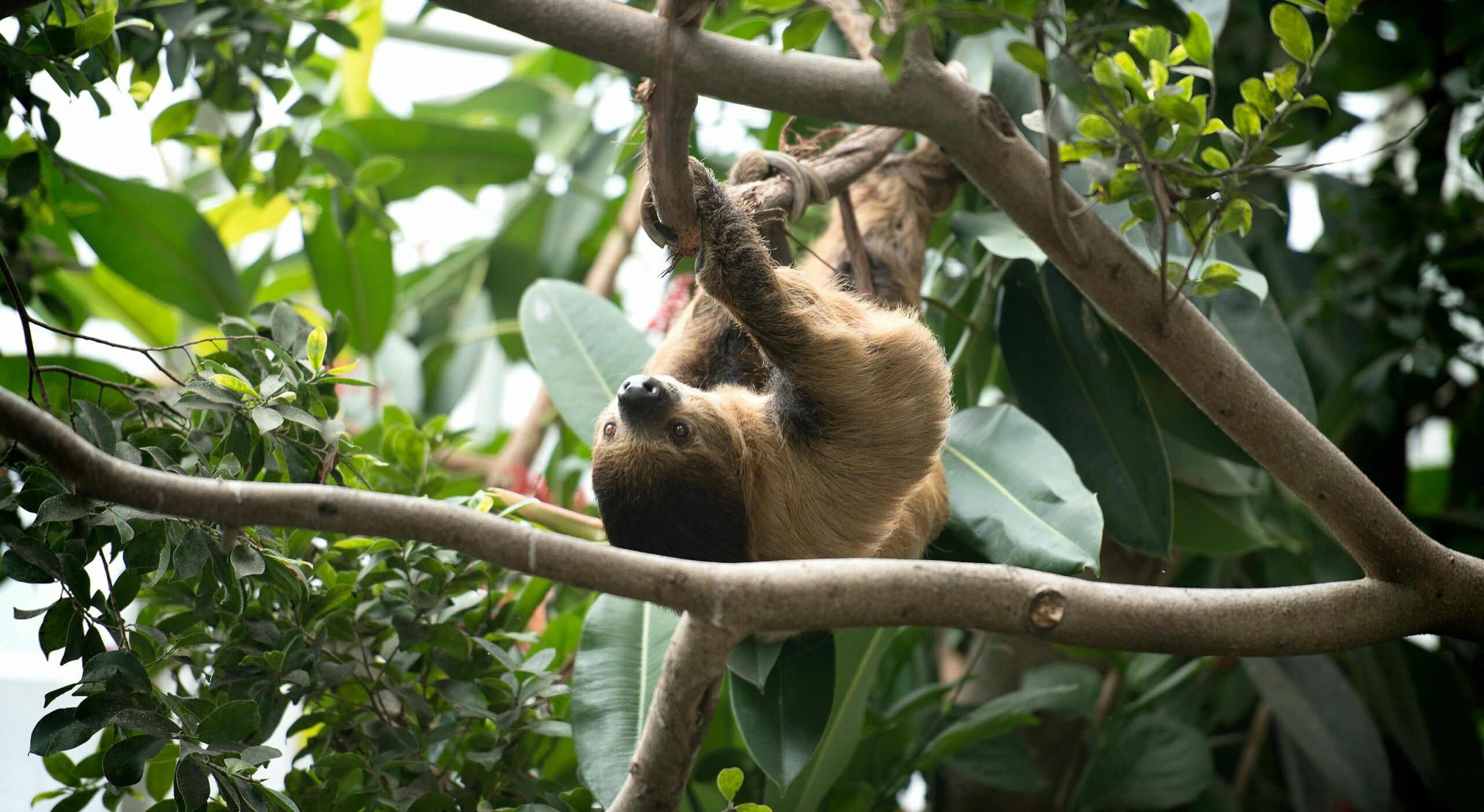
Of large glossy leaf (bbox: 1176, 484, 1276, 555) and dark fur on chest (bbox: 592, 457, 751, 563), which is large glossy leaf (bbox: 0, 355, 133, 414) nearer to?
dark fur on chest (bbox: 592, 457, 751, 563)

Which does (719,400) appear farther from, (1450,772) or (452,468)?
(1450,772)

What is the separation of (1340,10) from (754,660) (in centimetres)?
114

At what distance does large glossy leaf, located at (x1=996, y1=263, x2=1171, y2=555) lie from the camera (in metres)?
1.72

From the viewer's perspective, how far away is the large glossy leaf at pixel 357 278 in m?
2.69

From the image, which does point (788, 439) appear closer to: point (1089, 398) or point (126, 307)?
point (1089, 398)

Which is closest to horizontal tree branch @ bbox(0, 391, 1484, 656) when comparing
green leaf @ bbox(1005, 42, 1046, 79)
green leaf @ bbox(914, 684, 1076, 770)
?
green leaf @ bbox(1005, 42, 1046, 79)

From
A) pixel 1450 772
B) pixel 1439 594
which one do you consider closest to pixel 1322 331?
pixel 1450 772

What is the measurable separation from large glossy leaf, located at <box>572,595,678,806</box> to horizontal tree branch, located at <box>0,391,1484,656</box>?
0.51 m

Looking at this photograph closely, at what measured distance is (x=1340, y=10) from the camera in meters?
1.05

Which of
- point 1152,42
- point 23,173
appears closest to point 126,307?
point 23,173

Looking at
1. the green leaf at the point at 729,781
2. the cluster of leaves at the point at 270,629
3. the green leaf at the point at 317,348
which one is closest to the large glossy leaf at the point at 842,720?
the cluster of leaves at the point at 270,629

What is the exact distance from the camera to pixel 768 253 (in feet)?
4.75

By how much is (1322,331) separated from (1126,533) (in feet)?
5.08

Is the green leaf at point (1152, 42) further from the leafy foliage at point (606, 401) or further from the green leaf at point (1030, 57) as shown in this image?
the green leaf at point (1030, 57)
